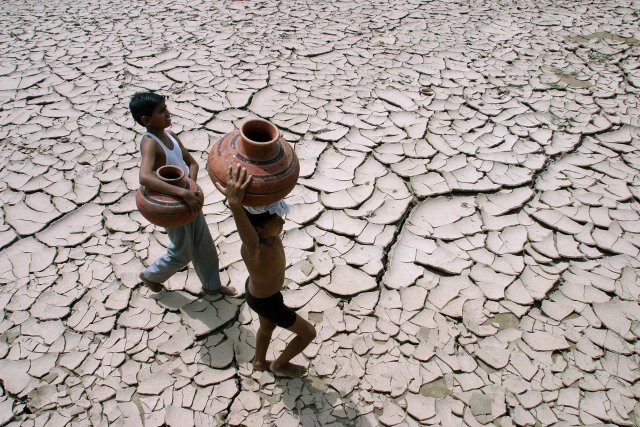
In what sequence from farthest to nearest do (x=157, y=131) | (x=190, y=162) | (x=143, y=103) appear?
(x=190, y=162)
(x=157, y=131)
(x=143, y=103)

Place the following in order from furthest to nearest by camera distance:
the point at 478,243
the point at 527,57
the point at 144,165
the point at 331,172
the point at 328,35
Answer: the point at 328,35
the point at 527,57
the point at 331,172
the point at 478,243
the point at 144,165

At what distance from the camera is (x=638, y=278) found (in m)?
2.59

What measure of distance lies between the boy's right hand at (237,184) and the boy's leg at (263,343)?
64 centimetres

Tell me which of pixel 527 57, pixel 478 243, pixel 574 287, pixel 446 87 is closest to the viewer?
pixel 574 287

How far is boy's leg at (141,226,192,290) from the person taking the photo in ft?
7.09

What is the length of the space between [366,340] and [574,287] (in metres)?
1.19

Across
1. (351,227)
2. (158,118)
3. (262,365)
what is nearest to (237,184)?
A: (158,118)

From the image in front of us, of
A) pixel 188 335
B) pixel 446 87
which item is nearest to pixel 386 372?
pixel 188 335

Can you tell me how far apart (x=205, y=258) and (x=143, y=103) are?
778mm

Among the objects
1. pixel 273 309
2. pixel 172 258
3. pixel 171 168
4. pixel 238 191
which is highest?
pixel 238 191

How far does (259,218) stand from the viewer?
5.35 feet

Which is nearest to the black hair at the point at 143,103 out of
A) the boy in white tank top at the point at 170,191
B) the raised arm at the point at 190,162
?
the boy in white tank top at the point at 170,191

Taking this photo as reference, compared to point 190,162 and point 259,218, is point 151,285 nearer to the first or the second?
point 190,162

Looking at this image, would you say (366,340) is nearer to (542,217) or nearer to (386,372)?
(386,372)
